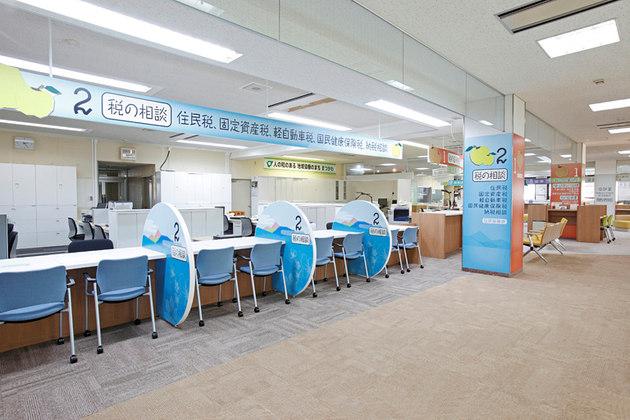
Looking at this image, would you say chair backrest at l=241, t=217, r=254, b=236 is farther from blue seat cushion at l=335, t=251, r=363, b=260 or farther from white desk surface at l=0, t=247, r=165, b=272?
white desk surface at l=0, t=247, r=165, b=272

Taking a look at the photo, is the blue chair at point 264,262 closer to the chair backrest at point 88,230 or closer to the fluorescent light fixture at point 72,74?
the fluorescent light fixture at point 72,74

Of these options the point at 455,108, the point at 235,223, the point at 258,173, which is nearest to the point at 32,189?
the point at 235,223

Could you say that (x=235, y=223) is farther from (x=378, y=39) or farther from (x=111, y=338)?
(x=378, y=39)

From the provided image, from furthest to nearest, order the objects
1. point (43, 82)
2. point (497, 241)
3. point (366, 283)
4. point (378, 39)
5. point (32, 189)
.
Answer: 1. point (32, 189)
2. point (497, 241)
3. point (366, 283)
4. point (378, 39)
5. point (43, 82)

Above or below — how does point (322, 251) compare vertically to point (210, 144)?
below

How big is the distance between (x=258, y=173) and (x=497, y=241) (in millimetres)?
8951

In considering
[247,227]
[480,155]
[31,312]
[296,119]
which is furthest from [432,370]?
[296,119]

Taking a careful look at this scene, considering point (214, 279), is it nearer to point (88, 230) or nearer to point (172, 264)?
point (172, 264)

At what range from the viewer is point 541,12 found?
3299mm

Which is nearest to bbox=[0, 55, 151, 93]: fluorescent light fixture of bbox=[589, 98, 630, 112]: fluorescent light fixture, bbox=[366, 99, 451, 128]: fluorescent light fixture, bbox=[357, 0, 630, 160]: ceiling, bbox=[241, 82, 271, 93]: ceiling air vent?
bbox=[241, 82, 271, 93]: ceiling air vent

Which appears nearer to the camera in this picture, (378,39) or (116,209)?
(378,39)

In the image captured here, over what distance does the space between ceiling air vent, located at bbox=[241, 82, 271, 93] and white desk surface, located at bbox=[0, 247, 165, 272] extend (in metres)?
2.88

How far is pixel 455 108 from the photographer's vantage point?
5.56m

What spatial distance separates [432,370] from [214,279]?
7.46 feet
